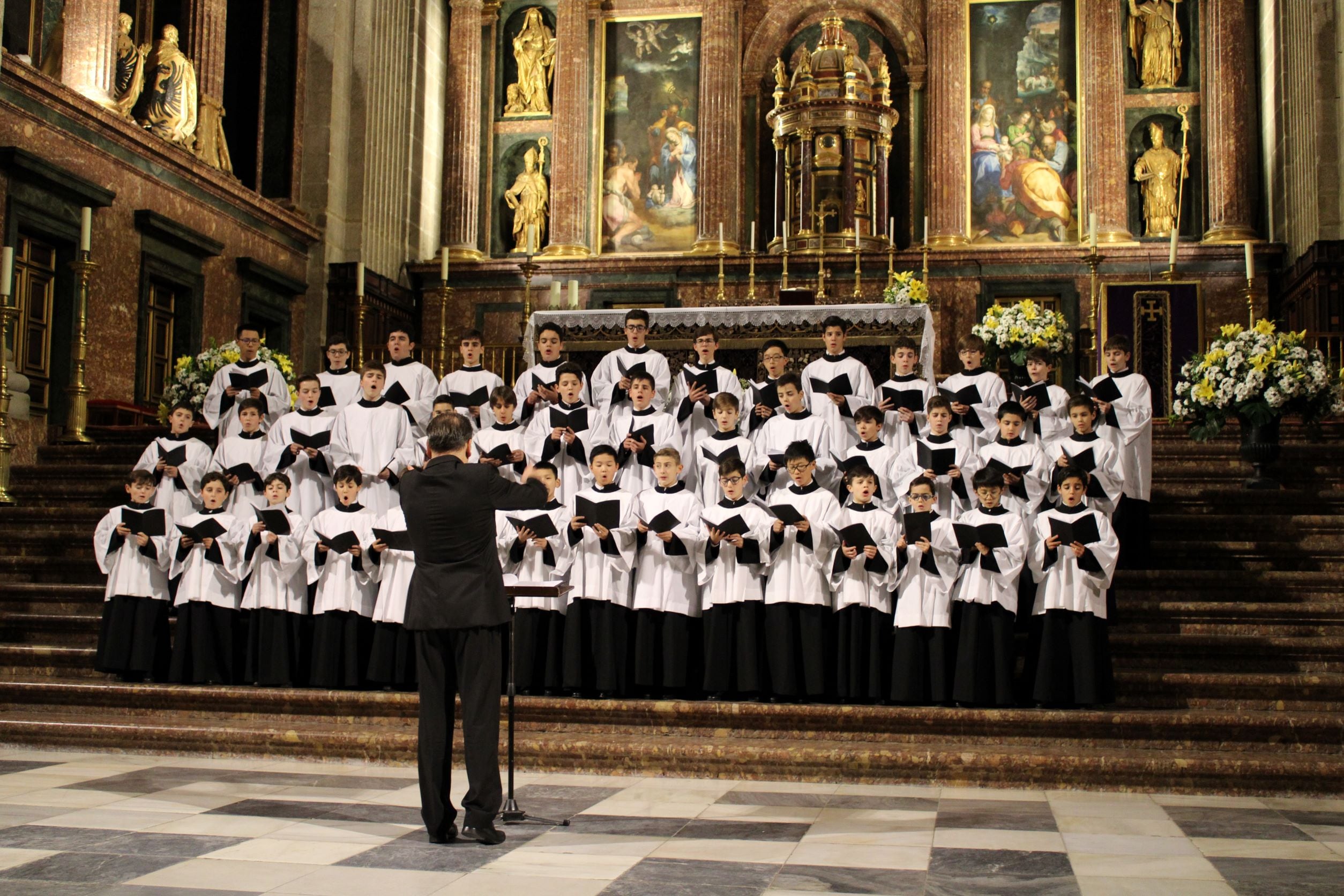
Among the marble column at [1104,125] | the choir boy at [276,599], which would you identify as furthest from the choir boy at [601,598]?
the marble column at [1104,125]

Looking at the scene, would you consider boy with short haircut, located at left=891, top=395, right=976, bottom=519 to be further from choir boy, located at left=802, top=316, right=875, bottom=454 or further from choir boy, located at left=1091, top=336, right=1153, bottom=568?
choir boy, located at left=1091, top=336, right=1153, bottom=568

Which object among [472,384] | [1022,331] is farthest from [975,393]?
[472,384]

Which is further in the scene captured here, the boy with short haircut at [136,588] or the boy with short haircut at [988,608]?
the boy with short haircut at [136,588]

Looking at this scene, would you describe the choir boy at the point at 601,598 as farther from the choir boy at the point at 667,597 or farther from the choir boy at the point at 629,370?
the choir boy at the point at 629,370

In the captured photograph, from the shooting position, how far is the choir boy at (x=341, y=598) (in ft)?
28.5

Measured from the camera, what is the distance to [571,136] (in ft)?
62.0

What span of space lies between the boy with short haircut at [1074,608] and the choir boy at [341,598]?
4165 millimetres

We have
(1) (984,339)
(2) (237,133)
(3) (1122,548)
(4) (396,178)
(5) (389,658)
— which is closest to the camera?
(5) (389,658)

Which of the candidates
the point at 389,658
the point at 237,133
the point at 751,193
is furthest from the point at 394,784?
the point at 751,193

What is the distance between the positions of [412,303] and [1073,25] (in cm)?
967

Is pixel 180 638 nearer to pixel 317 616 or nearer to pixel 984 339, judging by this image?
pixel 317 616

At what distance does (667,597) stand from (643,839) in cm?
303

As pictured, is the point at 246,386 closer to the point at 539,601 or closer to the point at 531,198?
the point at 539,601

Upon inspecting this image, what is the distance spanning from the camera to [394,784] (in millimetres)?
6746
